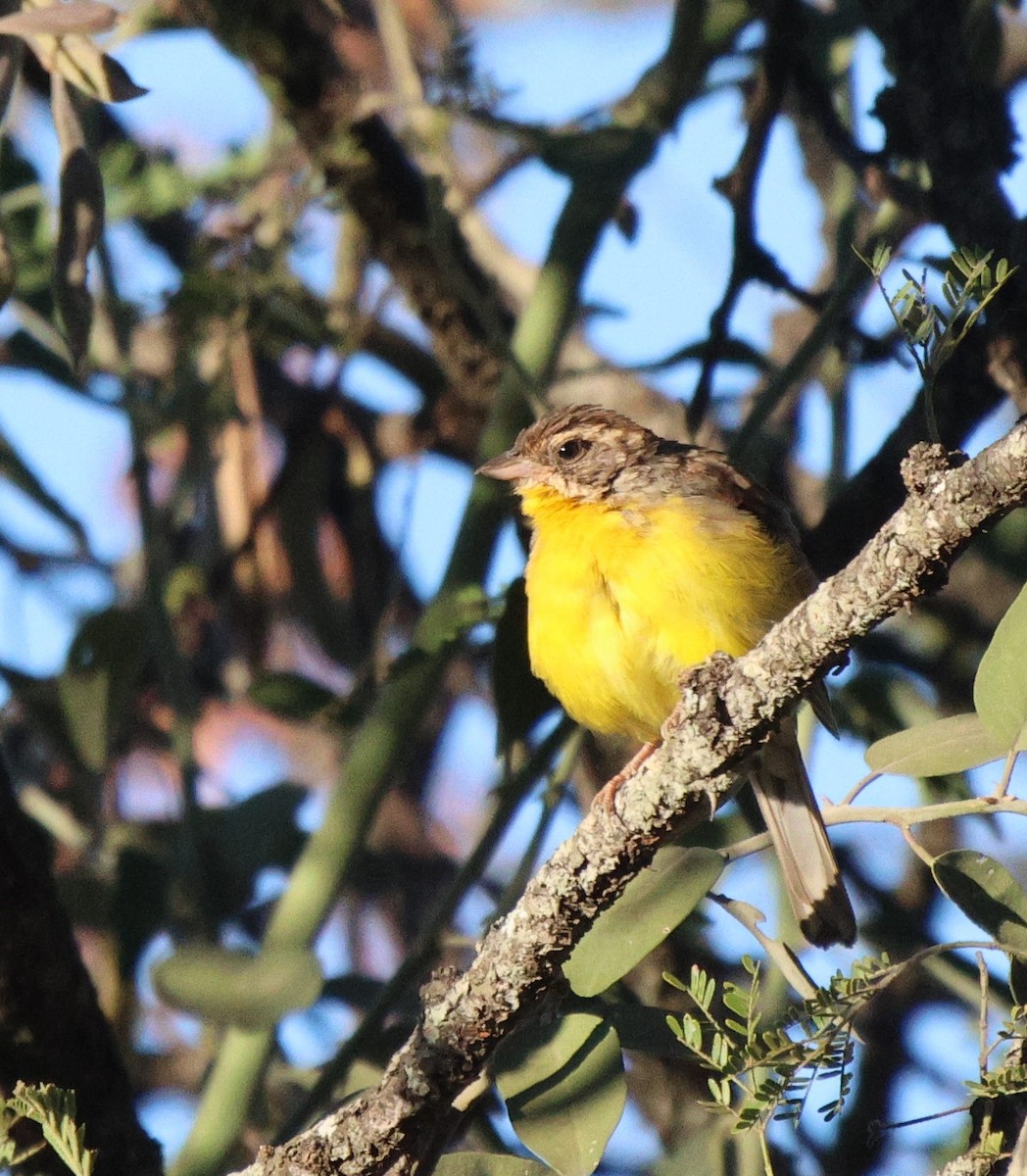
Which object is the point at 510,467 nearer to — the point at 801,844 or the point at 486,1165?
the point at 801,844

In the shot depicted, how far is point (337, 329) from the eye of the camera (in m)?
5.89

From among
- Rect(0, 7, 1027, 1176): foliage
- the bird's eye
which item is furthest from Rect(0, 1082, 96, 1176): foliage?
the bird's eye

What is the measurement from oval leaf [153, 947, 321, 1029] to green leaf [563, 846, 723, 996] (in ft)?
3.10

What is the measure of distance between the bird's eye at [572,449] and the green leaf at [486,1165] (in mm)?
2223

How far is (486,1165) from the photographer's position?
2.98m

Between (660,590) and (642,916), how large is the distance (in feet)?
4.00

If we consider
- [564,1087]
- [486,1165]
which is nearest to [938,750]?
[564,1087]

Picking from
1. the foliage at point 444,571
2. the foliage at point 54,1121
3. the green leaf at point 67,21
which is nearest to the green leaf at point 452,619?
the foliage at point 444,571

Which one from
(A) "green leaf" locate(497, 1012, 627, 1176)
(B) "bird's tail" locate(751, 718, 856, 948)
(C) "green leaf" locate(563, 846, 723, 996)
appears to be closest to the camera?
(A) "green leaf" locate(497, 1012, 627, 1176)

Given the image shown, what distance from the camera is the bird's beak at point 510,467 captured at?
4.79m

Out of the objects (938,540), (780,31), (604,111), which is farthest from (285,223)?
(938,540)

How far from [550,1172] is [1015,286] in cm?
235

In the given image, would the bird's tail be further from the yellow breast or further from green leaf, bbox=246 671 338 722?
green leaf, bbox=246 671 338 722

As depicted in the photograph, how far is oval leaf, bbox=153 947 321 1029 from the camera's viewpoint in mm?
3785
